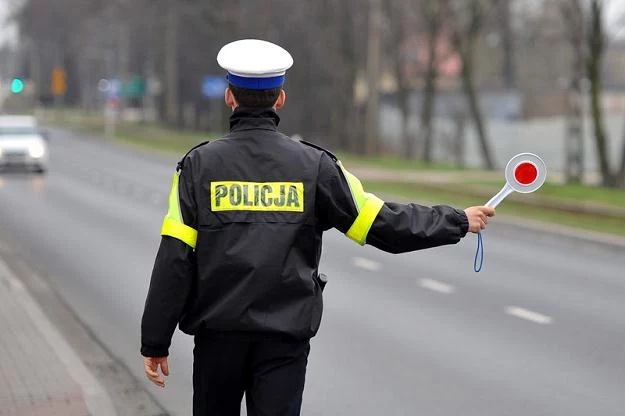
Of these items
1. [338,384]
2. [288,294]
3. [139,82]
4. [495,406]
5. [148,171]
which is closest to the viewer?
[288,294]

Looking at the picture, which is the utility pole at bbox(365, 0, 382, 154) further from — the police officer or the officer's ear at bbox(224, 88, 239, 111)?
the police officer

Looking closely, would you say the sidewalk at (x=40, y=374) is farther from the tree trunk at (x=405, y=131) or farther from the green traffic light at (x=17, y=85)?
the tree trunk at (x=405, y=131)

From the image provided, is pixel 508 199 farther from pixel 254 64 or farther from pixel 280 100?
pixel 254 64

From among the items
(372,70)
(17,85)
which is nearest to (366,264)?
(17,85)

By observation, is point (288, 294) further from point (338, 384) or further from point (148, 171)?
point (148, 171)

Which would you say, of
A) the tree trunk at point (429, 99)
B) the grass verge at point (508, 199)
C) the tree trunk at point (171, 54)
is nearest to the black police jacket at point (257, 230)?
the grass verge at point (508, 199)

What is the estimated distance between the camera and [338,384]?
8531 millimetres

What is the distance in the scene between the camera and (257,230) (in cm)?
420

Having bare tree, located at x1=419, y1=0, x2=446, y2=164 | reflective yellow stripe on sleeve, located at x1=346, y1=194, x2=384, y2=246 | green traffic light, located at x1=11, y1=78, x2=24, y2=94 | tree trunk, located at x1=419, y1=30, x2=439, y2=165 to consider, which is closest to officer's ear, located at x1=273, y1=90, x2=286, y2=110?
reflective yellow stripe on sleeve, located at x1=346, y1=194, x2=384, y2=246

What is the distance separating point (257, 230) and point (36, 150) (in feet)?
111

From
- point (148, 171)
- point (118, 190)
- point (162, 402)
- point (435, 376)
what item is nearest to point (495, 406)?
point (435, 376)

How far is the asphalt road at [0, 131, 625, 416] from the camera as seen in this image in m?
8.19

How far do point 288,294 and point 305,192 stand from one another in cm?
33

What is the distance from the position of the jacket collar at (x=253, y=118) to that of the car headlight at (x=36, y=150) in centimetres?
3335
